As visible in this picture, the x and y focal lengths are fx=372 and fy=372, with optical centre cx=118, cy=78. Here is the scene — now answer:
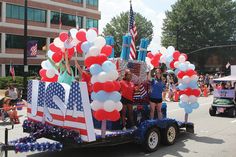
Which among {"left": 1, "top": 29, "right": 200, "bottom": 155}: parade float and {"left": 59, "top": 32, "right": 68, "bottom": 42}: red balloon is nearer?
{"left": 1, "top": 29, "right": 200, "bottom": 155}: parade float

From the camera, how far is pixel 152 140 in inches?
362

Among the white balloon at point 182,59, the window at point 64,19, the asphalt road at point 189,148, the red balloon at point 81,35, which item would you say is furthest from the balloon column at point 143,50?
the window at point 64,19

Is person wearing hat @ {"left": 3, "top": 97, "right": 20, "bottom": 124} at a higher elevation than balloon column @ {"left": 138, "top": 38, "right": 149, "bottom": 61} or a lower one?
lower

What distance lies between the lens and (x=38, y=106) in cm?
849

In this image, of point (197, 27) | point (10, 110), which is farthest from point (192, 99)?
point (197, 27)

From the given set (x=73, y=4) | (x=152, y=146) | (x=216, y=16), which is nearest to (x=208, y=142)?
(x=152, y=146)

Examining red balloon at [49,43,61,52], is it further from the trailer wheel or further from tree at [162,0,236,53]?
tree at [162,0,236,53]

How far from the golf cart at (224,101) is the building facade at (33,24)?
2761 centimetres

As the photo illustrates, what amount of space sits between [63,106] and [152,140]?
2667 millimetres

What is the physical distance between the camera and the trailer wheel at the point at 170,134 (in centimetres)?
968

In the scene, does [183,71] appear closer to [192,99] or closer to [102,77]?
[192,99]

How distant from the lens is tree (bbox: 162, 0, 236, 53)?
61.7 meters

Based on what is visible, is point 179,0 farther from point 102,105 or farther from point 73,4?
point 102,105

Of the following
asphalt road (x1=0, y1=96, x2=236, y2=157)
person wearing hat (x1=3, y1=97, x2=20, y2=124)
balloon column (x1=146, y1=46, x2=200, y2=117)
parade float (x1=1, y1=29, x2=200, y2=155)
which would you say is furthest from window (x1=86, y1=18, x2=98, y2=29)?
parade float (x1=1, y1=29, x2=200, y2=155)
